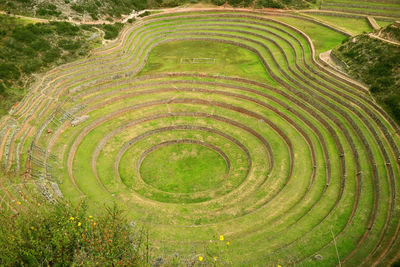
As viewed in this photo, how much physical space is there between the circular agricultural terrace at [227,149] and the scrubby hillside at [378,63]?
1.74 m

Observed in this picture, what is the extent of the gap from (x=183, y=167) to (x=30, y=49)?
94.0ft

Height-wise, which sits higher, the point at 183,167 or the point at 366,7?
the point at 366,7

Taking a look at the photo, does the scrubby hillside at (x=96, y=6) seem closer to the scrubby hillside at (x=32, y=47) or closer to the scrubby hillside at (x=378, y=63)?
the scrubby hillside at (x=32, y=47)

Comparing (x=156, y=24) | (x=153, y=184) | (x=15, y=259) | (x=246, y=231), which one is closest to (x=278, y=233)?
(x=246, y=231)

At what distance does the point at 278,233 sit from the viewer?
69.6 feet

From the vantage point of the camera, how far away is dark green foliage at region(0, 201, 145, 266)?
12414mm

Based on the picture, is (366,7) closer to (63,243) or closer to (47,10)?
(47,10)

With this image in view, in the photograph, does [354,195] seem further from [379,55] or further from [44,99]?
[44,99]

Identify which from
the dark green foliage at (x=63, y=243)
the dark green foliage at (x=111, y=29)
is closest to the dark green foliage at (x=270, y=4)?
the dark green foliage at (x=111, y=29)

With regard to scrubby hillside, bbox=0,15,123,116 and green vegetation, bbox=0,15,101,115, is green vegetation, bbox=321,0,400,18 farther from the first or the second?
green vegetation, bbox=0,15,101,115

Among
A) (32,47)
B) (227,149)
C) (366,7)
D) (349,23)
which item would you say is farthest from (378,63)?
(32,47)

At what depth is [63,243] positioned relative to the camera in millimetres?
12961

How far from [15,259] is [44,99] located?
26.5 m

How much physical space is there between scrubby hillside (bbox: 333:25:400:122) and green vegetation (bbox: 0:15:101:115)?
39255mm
